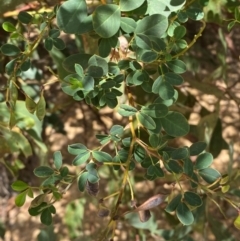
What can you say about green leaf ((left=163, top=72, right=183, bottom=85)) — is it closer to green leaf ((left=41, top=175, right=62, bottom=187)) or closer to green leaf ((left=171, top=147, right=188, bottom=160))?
green leaf ((left=171, top=147, right=188, bottom=160))

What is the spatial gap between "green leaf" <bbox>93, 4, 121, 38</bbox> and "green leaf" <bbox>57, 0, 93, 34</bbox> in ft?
0.08

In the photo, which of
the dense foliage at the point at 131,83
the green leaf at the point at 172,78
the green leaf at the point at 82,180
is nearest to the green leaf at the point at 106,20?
the dense foliage at the point at 131,83

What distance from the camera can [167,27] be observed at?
862 millimetres

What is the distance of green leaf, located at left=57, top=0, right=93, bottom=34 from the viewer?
32.9 inches

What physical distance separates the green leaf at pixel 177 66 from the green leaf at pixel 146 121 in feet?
0.26

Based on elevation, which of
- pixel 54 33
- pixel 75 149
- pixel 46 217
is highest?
pixel 54 33

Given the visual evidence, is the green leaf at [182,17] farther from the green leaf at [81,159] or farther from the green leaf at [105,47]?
the green leaf at [81,159]

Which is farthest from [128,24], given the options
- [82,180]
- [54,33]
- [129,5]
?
[82,180]

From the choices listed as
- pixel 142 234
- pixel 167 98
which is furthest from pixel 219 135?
pixel 167 98

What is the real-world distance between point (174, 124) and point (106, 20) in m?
0.19

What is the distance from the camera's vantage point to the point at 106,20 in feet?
2.73

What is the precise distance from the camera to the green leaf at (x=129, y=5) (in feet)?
2.76

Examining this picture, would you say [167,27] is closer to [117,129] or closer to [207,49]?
[117,129]

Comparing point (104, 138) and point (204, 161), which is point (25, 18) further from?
point (204, 161)
